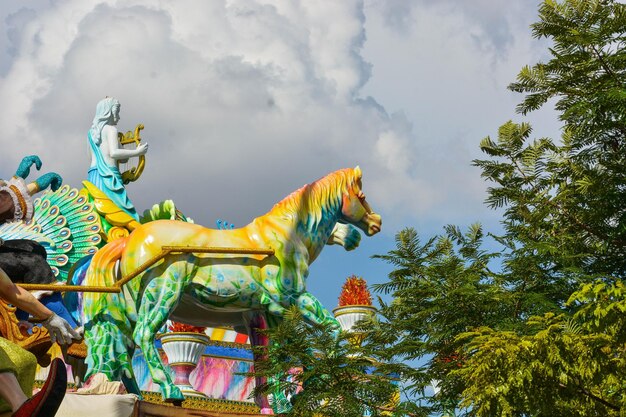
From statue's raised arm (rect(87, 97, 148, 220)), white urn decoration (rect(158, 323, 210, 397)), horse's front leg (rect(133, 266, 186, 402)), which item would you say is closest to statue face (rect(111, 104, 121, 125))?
statue's raised arm (rect(87, 97, 148, 220))

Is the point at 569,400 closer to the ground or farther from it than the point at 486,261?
closer to the ground

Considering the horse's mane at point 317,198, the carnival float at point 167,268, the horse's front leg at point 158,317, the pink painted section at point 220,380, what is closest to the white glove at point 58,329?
the carnival float at point 167,268

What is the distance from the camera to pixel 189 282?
1116cm

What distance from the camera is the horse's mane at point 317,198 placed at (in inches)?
464

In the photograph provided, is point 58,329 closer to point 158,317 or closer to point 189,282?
point 158,317

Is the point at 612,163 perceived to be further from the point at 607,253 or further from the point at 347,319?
the point at 347,319

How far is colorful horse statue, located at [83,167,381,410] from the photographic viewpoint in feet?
36.3

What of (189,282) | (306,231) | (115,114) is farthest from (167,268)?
(115,114)

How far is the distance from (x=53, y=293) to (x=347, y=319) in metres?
7.03

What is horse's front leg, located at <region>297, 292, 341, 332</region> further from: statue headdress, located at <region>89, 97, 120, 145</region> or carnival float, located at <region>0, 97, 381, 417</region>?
statue headdress, located at <region>89, 97, 120, 145</region>

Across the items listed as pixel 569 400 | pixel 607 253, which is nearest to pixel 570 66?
pixel 607 253

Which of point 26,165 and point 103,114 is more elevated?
point 103,114

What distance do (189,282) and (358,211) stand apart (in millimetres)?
2121

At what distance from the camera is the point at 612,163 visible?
37.2ft
